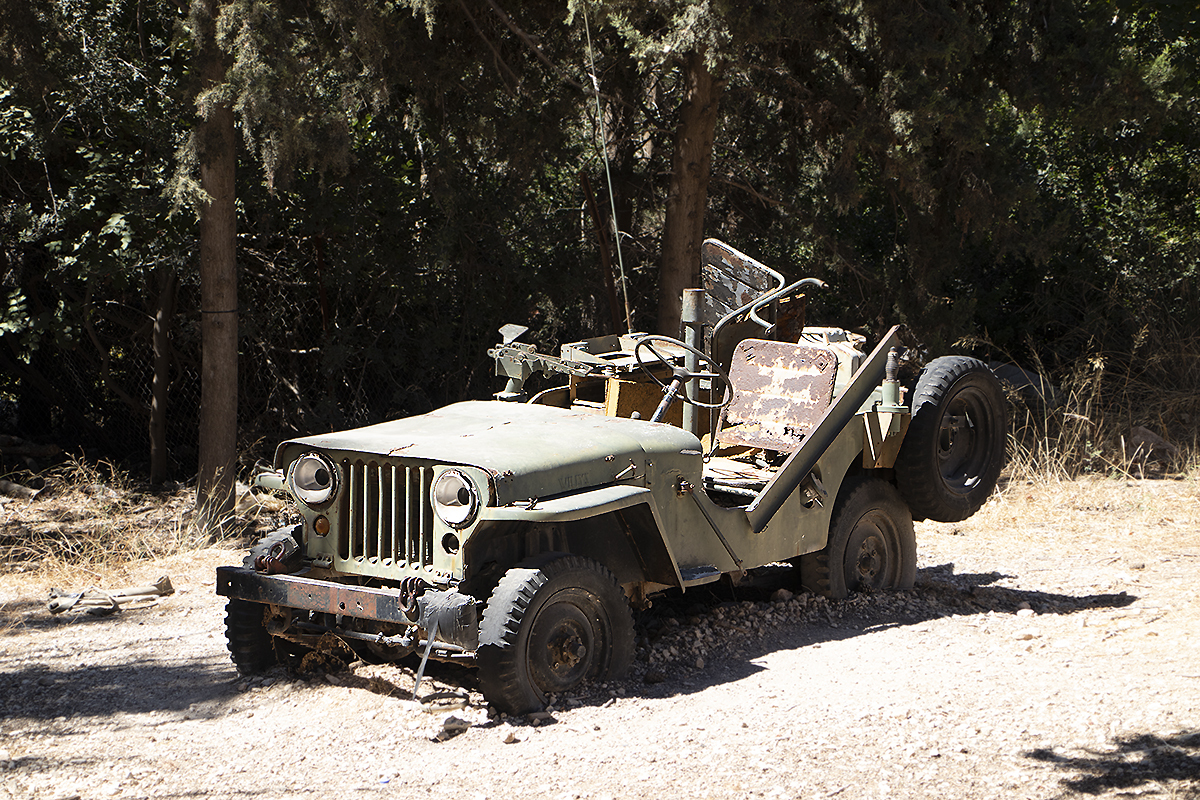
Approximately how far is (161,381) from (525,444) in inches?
268

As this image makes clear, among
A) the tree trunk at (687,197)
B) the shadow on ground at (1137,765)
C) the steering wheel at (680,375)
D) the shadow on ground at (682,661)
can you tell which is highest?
the tree trunk at (687,197)

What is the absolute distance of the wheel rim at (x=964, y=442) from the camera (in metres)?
6.62

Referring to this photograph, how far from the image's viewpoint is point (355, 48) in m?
8.28

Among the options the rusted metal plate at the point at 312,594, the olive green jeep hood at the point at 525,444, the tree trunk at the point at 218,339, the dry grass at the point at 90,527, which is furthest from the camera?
the tree trunk at the point at 218,339

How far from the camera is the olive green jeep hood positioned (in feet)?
15.5

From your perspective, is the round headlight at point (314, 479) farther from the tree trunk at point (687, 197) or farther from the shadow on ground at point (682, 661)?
the tree trunk at point (687, 197)

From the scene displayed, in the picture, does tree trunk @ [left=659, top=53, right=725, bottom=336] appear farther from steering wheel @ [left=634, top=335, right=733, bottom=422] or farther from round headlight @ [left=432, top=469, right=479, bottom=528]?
round headlight @ [left=432, top=469, right=479, bottom=528]

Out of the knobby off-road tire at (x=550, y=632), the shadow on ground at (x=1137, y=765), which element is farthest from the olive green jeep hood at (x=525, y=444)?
the shadow on ground at (x=1137, y=765)

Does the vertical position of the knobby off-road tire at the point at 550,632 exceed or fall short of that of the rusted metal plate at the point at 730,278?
it falls short

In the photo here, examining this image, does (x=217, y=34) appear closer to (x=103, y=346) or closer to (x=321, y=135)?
(x=321, y=135)

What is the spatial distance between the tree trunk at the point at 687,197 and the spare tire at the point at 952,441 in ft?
13.5

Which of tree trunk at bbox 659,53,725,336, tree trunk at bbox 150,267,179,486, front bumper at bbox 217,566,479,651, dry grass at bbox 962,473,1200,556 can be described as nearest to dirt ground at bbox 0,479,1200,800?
front bumper at bbox 217,566,479,651

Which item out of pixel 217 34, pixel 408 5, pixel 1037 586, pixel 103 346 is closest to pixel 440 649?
pixel 1037 586

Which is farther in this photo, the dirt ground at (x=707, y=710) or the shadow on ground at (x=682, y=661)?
the shadow on ground at (x=682, y=661)
